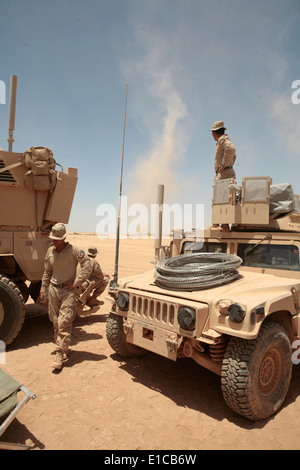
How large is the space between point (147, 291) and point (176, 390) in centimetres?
110

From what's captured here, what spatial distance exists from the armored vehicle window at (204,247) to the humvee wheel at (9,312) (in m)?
2.44

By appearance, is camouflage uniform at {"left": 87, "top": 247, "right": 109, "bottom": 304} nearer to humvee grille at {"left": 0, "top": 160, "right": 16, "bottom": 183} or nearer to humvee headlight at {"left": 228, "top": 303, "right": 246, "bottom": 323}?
humvee grille at {"left": 0, "top": 160, "right": 16, "bottom": 183}

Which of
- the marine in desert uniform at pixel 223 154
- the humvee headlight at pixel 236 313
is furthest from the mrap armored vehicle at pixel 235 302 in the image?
the marine in desert uniform at pixel 223 154

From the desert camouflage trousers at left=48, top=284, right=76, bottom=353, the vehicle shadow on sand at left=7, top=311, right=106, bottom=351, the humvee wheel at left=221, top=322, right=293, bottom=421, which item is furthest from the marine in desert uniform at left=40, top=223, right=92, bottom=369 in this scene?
the humvee wheel at left=221, top=322, right=293, bottom=421

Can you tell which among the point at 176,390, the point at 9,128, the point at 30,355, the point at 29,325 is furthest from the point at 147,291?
the point at 9,128

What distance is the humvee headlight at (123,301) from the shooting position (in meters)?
3.51

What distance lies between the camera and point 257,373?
283 cm

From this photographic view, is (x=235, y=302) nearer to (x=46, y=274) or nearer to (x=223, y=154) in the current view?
(x=46, y=274)

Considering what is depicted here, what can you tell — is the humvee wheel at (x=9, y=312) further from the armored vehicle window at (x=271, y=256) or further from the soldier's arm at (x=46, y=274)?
the armored vehicle window at (x=271, y=256)

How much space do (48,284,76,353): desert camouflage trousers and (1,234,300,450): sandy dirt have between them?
33cm

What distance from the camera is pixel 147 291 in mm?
3473

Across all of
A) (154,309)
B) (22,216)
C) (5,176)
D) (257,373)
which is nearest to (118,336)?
(154,309)

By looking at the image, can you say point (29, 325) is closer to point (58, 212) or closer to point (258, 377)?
point (58, 212)

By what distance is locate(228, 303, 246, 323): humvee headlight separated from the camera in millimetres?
2695
